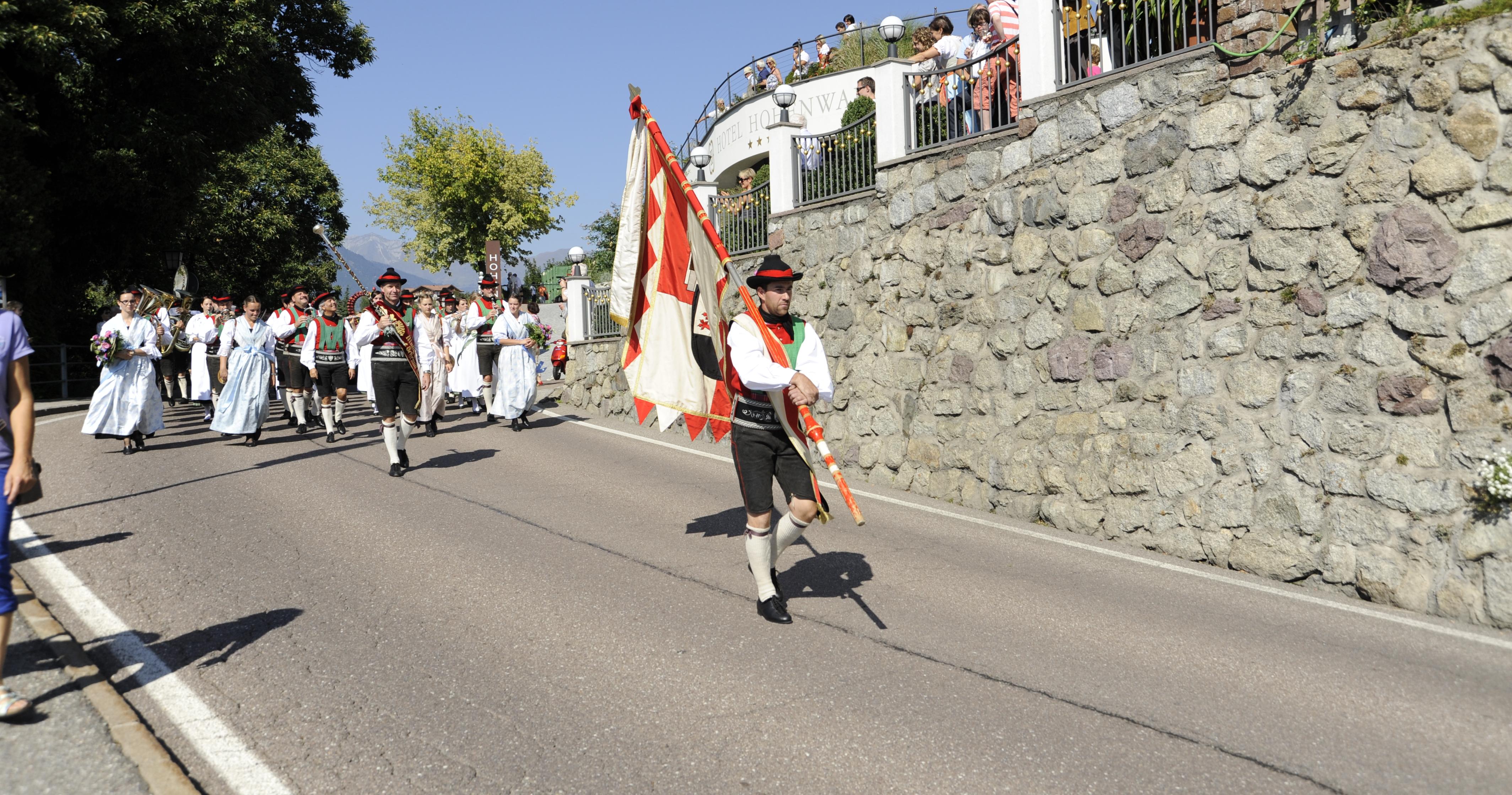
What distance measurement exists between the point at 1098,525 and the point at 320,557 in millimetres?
6102

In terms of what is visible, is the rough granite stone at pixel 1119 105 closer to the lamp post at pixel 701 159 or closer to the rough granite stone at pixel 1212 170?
the rough granite stone at pixel 1212 170

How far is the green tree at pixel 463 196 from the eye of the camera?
51.9 metres

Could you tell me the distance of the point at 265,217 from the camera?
123 ft

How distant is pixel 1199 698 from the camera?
473cm

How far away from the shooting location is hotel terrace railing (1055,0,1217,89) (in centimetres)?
874

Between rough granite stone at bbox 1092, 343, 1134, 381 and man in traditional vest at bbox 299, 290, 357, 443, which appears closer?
rough granite stone at bbox 1092, 343, 1134, 381

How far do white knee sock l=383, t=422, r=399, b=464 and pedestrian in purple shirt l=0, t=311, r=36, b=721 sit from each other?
6958 mm

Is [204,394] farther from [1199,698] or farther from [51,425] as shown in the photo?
[1199,698]

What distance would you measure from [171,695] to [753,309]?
11.2 feet

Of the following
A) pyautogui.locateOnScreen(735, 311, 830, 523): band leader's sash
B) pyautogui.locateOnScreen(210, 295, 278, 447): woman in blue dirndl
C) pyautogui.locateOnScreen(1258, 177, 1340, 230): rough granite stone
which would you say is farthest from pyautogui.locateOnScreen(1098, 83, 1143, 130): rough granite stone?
pyautogui.locateOnScreen(210, 295, 278, 447): woman in blue dirndl

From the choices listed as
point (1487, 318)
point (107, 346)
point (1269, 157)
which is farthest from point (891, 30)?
point (107, 346)

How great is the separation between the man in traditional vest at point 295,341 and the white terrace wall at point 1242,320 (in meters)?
9.19

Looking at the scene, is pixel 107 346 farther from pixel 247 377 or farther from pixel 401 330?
pixel 401 330

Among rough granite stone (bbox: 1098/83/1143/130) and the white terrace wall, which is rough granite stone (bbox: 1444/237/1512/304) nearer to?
the white terrace wall
